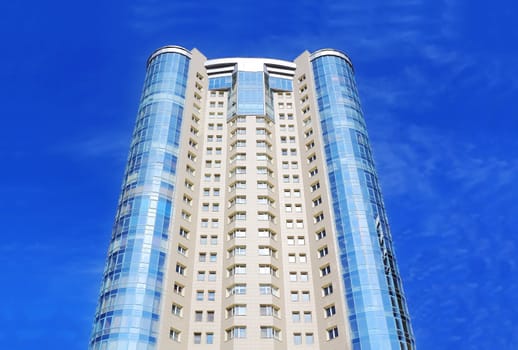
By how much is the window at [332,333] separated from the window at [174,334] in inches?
688

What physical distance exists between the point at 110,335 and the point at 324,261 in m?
27.4

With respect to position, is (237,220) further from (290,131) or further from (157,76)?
(157,76)

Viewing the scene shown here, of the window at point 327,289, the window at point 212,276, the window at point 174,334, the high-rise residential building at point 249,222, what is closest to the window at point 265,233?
the high-rise residential building at point 249,222

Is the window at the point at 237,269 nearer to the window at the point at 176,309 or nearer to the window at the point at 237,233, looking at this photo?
the window at the point at 237,233

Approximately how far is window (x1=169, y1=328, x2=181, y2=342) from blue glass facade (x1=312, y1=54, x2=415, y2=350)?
19991 millimetres

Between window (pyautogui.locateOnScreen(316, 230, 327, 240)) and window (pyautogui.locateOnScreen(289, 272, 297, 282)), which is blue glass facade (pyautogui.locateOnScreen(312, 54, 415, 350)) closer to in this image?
window (pyautogui.locateOnScreen(316, 230, 327, 240))

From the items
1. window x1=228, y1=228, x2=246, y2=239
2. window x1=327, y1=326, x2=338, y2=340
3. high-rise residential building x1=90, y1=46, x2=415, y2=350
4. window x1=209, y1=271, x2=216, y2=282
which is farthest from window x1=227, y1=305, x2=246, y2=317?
window x1=228, y1=228, x2=246, y2=239

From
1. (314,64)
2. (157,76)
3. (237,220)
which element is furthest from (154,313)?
(314,64)

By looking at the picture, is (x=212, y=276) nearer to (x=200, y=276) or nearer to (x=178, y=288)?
(x=200, y=276)

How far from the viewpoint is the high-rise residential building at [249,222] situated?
56688 mm

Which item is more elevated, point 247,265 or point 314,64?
point 314,64

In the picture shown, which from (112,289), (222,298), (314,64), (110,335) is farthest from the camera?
(314,64)

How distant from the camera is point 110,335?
53.2 metres

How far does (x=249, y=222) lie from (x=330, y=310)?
16.3m
